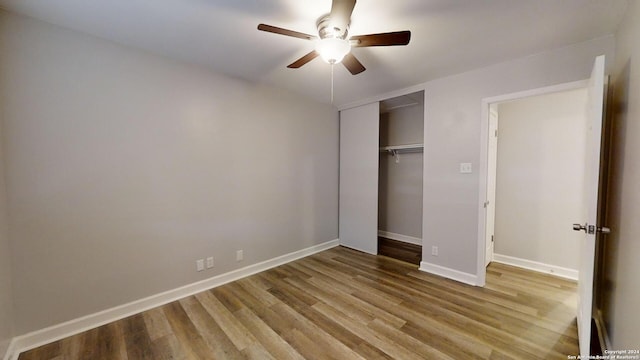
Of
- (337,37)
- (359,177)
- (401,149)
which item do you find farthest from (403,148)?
(337,37)

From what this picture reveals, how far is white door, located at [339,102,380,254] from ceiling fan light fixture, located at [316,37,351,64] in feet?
6.72

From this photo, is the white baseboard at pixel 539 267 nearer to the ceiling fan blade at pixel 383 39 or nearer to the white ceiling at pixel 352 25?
the white ceiling at pixel 352 25

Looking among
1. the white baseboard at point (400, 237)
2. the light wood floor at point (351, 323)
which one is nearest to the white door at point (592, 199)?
the light wood floor at point (351, 323)

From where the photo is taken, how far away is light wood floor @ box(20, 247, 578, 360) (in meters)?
1.72

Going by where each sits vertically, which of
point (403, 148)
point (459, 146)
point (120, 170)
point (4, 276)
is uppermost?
point (403, 148)

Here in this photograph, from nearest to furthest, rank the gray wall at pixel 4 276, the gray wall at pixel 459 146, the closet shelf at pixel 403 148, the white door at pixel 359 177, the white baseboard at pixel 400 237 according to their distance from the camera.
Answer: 1. the gray wall at pixel 4 276
2. the gray wall at pixel 459 146
3. the white door at pixel 359 177
4. the closet shelf at pixel 403 148
5. the white baseboard at pixel 400 237

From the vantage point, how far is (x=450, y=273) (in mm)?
2867

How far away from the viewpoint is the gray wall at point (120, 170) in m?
1.73

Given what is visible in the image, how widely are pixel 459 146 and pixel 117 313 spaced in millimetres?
3784

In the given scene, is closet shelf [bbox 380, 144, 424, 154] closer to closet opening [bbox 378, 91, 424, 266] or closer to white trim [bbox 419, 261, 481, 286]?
closet opening [bbox 378, 91, 424, 266]

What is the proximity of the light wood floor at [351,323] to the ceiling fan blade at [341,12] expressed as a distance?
7.28 ft

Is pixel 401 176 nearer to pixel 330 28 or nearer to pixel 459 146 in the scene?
pixel 459 146

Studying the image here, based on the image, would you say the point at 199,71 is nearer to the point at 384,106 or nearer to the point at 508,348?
the point at 384,106

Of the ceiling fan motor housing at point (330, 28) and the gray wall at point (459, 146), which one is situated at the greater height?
the ceiling fan motor housing at point (330, 28)
